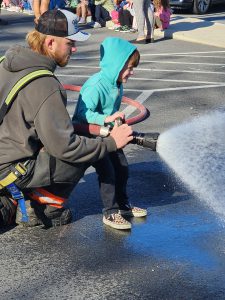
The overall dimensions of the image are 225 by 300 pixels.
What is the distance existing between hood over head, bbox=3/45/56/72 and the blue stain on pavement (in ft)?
4.55

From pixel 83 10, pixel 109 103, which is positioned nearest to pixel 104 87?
pixel 109 103

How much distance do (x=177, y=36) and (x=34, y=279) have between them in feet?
39.9

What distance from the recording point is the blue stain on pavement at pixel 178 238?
480cm

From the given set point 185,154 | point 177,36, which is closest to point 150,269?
point 185,154

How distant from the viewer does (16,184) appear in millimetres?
4855

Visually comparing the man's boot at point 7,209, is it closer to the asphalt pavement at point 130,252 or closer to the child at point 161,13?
the asphalt pavement at point 130,252

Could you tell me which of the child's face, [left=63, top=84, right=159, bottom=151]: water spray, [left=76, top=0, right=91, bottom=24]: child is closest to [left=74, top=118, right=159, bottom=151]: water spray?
[left=63, top=84, right=159, bottom=151]: water spray

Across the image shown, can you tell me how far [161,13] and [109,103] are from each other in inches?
442

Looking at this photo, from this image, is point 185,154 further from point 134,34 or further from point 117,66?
point 134,34

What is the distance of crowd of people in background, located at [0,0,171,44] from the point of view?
14703mm

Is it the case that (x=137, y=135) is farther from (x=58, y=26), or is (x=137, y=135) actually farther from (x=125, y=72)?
(x=58, y=26)

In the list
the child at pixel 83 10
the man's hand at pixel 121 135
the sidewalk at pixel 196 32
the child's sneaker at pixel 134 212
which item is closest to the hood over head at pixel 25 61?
the man's hand at pixel 121 135

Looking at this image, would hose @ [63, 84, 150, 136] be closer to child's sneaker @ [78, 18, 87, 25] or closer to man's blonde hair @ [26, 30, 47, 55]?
man's blonde hair @ [26, 30, 47, 55]

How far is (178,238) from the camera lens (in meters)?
5.10
